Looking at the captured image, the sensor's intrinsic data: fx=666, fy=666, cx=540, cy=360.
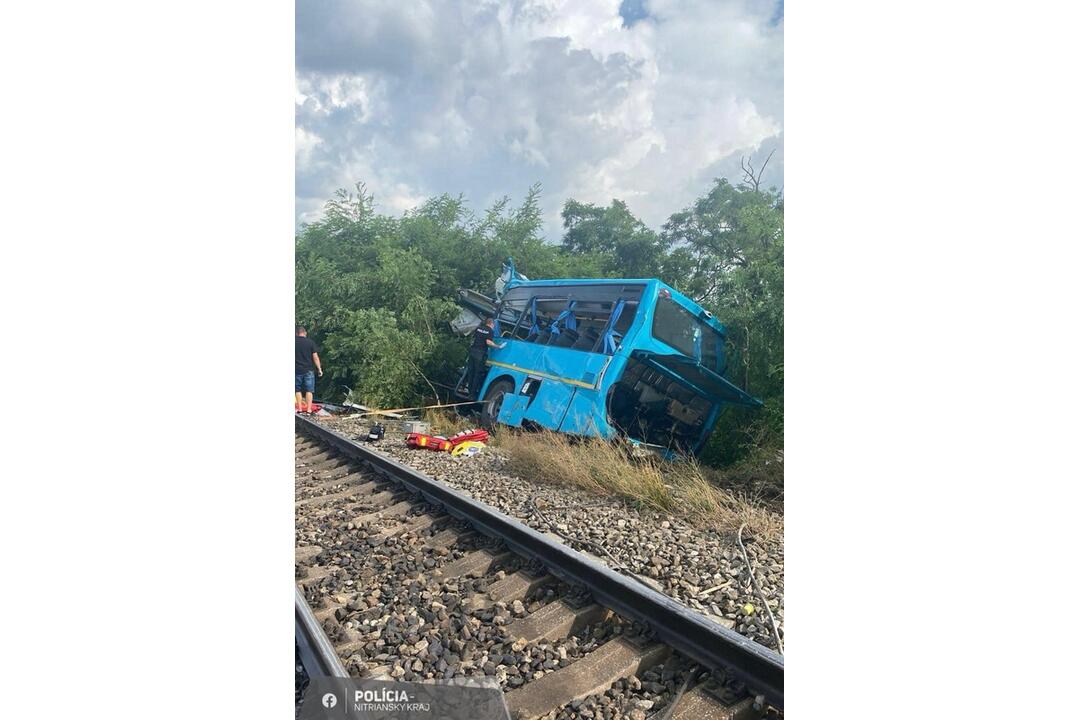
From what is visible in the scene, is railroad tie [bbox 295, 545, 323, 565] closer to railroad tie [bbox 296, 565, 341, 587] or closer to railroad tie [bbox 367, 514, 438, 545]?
railroad tie [bbox 296, 565, 341, 587]

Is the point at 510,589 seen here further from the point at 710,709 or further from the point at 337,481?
the point at 337,481

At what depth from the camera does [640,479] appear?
3041mm

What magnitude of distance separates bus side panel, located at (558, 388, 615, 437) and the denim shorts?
1690mm

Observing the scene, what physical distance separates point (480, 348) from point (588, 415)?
73cm

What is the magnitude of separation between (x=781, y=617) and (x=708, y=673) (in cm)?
50

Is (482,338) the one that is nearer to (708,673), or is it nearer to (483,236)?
(483,236)

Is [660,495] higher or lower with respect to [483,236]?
lower

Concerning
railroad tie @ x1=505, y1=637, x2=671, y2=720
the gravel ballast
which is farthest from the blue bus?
railroad tie @ x1=505, y1=637, x2=671, y2=720

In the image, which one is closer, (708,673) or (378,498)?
(708,673)

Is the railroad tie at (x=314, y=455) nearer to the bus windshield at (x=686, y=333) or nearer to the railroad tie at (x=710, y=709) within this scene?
the bus windshield at (x=686, y=333)

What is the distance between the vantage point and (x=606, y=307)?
10.3ft

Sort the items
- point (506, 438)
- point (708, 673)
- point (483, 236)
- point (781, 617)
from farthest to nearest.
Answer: point (506, 438)
point (483, 236)
point (781, 617)
point (708, 673)

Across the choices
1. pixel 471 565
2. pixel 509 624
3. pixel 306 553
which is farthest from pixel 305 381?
pixel 509 624
